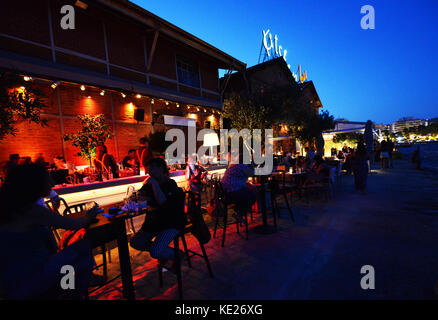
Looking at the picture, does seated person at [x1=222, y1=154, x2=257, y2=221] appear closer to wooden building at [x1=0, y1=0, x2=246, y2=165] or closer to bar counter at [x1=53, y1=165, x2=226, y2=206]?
bar counter at [x1=53, y1=165, x2=226, y2=206]

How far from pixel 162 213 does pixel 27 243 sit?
1.27 metres

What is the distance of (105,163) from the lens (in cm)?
582

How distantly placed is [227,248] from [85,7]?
30.4 feet

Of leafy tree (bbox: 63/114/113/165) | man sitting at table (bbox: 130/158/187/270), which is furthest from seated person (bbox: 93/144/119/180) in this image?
man sitting at table (bbox: 130/158/187/270)

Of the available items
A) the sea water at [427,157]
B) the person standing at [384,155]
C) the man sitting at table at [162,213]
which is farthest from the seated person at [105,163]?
the sea water at [427,157]

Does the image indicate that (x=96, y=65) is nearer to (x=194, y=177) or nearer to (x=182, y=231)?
(x=194, y=177)

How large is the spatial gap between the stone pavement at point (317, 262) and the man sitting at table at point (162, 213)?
25.2 inches

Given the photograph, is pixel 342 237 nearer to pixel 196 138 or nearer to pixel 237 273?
pixel 237 273

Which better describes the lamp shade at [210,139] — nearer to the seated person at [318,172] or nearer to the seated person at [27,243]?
the seated person at [318,172]

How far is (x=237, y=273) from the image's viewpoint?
296cm

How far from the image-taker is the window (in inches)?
442

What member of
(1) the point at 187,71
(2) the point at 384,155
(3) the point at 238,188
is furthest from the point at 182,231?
(2) the point at 384,155
